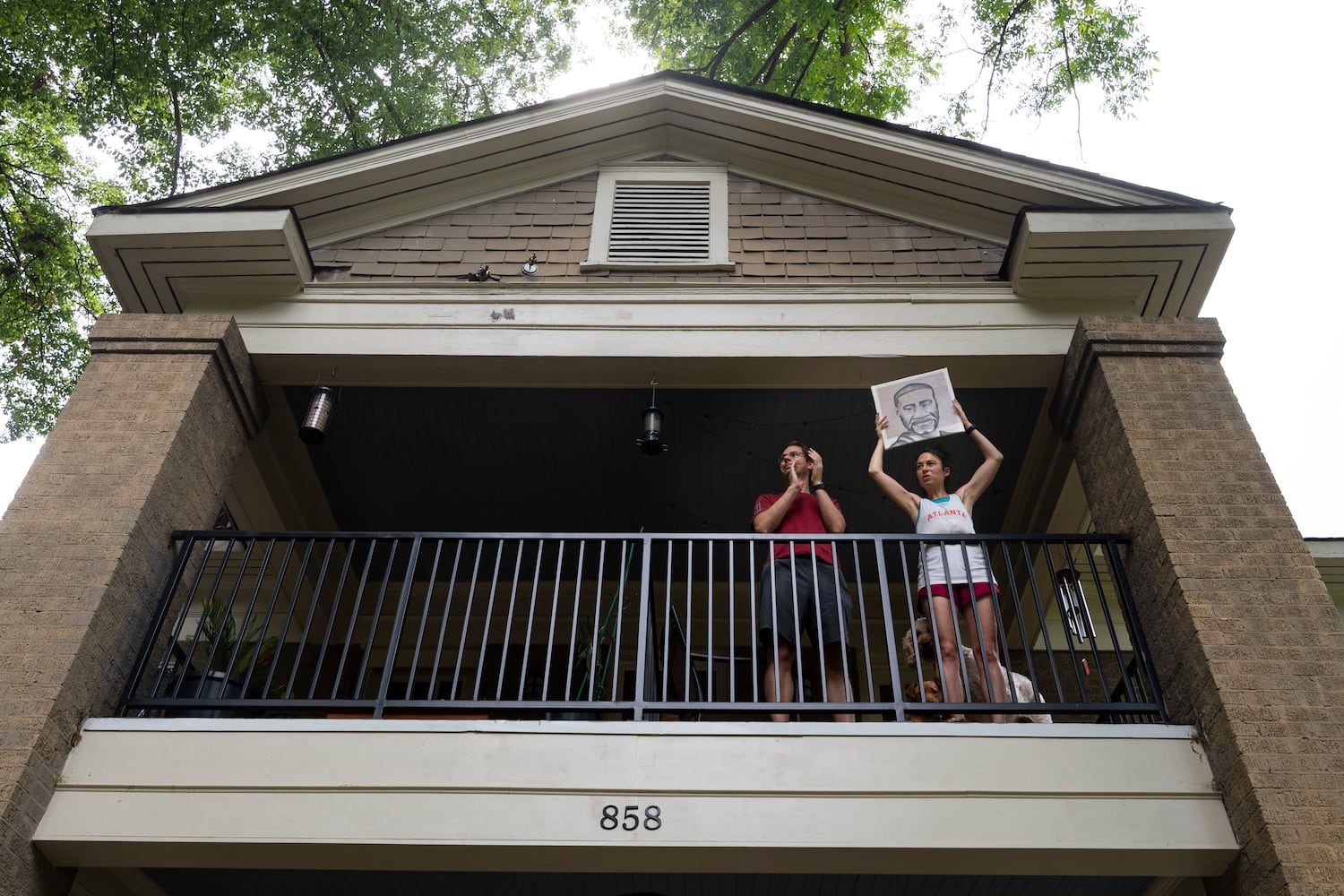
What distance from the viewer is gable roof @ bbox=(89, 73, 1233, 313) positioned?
5234 millimetres

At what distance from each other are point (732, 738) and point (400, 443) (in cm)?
349

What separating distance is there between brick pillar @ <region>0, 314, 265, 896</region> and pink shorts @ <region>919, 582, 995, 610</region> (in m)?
3.58

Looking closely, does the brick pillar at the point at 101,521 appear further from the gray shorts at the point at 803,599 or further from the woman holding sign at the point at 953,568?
the woman holding sign at the point at 953,568

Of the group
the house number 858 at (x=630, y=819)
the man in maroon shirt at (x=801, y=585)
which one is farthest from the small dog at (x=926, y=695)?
the house number 858 at (x=630, y=819)

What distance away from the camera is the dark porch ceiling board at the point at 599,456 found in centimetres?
610

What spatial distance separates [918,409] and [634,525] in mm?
3013

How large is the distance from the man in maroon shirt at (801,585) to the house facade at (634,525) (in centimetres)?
26

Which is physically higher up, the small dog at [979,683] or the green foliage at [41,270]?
the green foliage at [41,270]

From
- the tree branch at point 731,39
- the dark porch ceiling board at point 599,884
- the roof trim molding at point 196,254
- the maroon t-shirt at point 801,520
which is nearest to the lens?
the dark porch ceiling board at point 599,884

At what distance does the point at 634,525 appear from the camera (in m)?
7.30

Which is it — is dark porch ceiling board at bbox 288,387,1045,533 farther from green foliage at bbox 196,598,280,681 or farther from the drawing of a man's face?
green foliage at bbox 196,598,280,681

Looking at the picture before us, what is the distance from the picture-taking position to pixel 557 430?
638cm

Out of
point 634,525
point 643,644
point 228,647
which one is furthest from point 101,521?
point 634,525

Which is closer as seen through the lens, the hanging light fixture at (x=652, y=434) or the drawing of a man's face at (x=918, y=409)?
the drawing of a man's face at (x=918, y=409)
